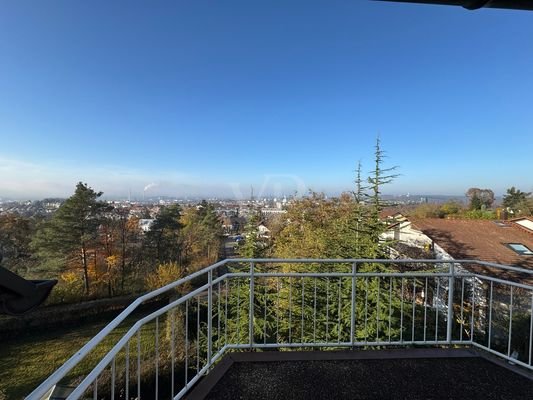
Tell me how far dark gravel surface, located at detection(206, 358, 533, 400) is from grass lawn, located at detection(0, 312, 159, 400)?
42.3ft

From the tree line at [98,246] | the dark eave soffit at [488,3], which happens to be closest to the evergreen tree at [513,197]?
the tree line at [98,246]

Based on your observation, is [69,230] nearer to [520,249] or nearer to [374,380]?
[374,380]

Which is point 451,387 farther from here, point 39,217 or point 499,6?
point 39,217

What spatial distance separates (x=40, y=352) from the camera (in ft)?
55.3

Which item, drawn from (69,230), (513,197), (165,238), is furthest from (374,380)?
(513,197)

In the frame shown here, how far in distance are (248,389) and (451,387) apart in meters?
1.57

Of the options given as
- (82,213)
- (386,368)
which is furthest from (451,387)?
(82,213)

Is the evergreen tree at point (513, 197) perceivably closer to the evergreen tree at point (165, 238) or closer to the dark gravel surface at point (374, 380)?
the evergreen tree at point (165, 238)

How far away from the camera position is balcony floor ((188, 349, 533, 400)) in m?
2.16

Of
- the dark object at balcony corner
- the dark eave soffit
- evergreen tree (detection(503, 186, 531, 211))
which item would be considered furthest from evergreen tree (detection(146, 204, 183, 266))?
evergreen tree (detection(503, 186, 531, 211))

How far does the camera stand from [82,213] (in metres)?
20.9

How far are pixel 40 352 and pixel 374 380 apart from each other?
2151 cm

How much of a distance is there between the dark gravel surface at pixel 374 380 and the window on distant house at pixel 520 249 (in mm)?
13724

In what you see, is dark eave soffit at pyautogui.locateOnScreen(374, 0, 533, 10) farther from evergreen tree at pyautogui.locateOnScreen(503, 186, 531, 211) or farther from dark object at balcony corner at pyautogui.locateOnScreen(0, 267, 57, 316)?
evergreen tree at pyautogui.locateOnScreen(503, 186, 531, 211)
